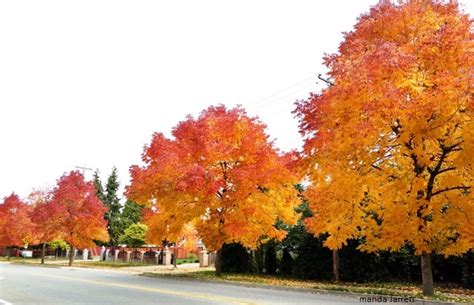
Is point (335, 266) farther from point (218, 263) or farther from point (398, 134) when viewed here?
point (398, 134)

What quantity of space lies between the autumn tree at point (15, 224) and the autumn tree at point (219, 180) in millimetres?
28631

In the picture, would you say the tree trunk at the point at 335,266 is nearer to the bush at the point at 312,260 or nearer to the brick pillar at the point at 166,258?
the bush at the point at 312,260

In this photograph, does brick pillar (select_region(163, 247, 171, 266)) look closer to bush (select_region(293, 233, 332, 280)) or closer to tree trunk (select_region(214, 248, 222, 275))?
tree trunk (select_region(214, 248, 222, 275))

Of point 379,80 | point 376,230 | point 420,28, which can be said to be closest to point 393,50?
point 379,80

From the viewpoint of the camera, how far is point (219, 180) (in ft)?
68.4

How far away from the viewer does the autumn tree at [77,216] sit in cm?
3644

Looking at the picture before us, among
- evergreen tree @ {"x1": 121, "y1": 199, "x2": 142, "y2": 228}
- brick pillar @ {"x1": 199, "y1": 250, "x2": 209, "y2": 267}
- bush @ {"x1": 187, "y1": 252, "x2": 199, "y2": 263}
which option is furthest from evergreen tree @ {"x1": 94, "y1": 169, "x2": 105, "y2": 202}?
brick pillar @ {"x1": 199, "y1": 250, "x2": 209, "y2": 267}

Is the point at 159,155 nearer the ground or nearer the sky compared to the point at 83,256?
nearer the sky

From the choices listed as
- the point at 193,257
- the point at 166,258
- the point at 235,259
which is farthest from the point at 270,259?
the point at 193,257

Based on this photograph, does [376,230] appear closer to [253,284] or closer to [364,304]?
[364,304]

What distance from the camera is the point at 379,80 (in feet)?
41.7

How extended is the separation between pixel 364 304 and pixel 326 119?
5.65 meters

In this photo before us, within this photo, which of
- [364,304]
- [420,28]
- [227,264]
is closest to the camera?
[364,304]

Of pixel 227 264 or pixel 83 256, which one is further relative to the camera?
pixel 83 256
